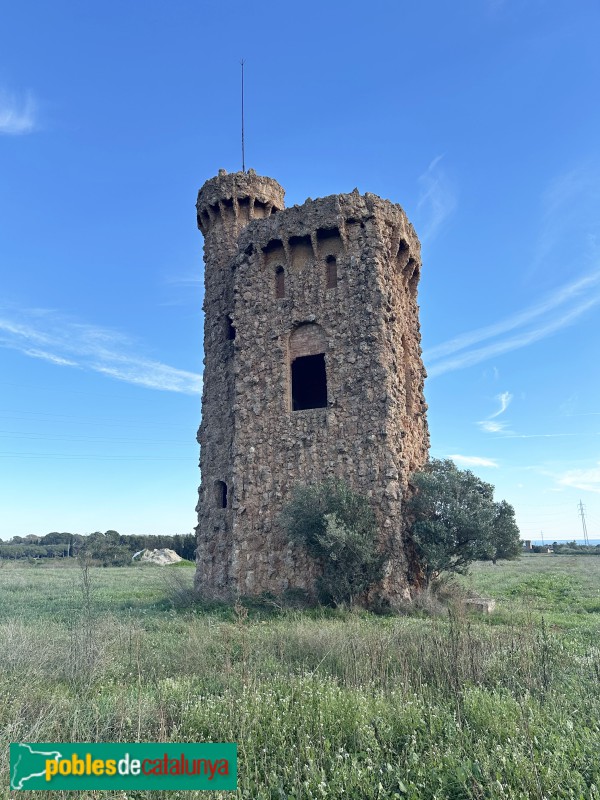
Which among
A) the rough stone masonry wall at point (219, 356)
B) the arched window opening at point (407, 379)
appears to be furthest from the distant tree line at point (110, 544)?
the arched window opening at point (407, 379)

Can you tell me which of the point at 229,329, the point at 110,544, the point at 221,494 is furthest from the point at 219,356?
the point at 110,544

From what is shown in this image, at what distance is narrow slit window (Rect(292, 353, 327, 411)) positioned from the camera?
17609 millimetres

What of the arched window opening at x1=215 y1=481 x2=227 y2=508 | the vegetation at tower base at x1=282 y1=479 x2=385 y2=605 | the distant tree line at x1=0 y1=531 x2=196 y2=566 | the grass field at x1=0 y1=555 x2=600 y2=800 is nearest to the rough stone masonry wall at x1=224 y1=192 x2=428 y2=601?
the vegetation at tower base at x1=282 y1=479 x2=385 y2=605

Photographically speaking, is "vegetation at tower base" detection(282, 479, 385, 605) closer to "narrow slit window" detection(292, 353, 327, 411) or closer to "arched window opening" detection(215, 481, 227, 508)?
"arched window opening" detection(215, 481, 227, 508)

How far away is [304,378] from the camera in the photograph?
60.4ft

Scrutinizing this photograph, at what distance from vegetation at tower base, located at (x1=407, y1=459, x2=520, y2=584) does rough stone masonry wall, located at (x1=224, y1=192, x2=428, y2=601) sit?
63 cm

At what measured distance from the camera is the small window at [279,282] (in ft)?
54.5

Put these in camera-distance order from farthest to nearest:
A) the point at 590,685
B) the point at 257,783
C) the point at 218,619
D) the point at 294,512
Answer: the point at 294,512
the point at 218,619
the point at 590,685
the point at 257,783

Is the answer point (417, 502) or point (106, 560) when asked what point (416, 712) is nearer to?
point (417, 502)

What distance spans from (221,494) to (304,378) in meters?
4.78

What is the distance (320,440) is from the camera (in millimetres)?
14852

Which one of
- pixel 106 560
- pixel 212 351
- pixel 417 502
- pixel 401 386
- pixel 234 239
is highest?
pixel 234 239

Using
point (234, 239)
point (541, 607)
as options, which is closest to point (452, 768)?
point (541, 607)

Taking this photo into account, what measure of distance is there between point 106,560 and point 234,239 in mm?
37027
